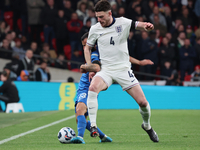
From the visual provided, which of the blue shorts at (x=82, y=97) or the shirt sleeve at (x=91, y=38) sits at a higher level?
the shirt sleeve at (x=91, y=38)

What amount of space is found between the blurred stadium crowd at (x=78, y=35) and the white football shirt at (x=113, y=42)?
402 inches

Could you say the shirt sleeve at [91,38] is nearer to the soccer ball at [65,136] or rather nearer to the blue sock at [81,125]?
the blue sock at [81,125]

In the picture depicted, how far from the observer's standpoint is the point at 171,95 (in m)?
16.4

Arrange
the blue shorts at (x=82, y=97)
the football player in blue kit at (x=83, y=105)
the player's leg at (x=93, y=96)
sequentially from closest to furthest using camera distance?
1. the player's leg at (x=93, y=96)
2. the football player in blue kit at (x=83, y=105)
3. the blue shorts at (x=82, y=97)

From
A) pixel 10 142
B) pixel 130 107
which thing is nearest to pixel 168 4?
pixel 130 107

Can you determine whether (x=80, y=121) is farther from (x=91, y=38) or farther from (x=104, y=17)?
(x=104, y=17)

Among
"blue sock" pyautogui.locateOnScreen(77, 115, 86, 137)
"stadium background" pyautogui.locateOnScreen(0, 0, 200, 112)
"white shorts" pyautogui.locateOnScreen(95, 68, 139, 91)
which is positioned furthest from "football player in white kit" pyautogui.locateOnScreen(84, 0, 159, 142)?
"stadium background" pyautogui.locateOnScreen(0, 0, 200, 112)

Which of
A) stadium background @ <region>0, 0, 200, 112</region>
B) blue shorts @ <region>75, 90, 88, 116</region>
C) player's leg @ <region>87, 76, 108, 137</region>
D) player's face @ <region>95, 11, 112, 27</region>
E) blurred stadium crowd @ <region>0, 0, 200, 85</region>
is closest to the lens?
player's leg @ <region>87, 76, 108, 137</region>

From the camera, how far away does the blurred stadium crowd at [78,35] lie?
16.8 metres

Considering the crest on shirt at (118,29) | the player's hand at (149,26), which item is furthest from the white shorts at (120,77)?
the player's hand at (149,26)

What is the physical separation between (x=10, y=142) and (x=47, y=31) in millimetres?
11479

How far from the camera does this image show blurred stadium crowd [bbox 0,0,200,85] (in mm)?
16781

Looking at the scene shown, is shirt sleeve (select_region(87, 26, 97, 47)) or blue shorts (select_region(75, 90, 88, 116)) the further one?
blue shorts (select_region(75, 90, 88, 116))

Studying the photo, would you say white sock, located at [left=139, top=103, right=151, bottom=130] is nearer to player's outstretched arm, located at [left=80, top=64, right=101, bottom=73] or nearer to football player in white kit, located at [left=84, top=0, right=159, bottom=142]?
football player in white kit, located at [left=84, top=0, right=159, bottom=142]
